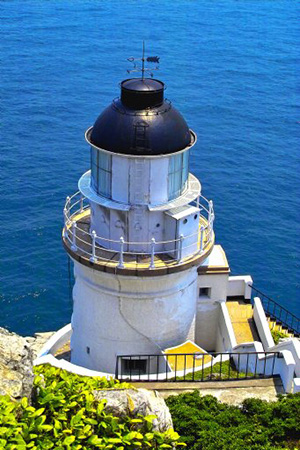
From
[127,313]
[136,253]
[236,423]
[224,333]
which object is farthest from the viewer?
[224,333]

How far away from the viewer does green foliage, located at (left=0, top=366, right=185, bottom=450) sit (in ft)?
48.1

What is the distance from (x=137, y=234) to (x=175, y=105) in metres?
49.5

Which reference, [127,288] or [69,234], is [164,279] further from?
[69,234]

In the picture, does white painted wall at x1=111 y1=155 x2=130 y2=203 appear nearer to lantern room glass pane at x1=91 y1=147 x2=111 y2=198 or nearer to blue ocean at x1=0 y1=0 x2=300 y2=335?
lantern room glass pane at x1=91 y1=147 x2=111 y2=198

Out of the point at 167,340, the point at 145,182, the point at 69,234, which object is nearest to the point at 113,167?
the point at 145,182

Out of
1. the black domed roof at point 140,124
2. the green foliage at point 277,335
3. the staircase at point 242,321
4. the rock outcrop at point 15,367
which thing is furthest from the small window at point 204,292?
the rock outcrop at point 15,367

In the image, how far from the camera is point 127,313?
2622 cm

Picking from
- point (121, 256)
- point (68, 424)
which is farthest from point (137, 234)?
point (68, 424)

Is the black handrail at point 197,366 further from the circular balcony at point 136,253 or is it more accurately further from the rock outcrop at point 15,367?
the rock outcrop at point 15,367

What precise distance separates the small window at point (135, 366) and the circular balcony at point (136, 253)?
184 inches

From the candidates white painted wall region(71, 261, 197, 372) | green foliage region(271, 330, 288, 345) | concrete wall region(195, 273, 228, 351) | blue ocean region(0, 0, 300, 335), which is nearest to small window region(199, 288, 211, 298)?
concrete wall region(195, 273, 228, 351)

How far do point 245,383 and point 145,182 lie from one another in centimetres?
804

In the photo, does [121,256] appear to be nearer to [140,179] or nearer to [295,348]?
[140,179]

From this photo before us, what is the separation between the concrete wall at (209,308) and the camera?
97.3ft
